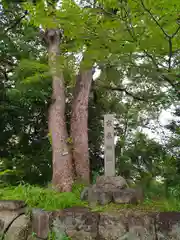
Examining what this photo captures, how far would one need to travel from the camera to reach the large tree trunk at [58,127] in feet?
16.8

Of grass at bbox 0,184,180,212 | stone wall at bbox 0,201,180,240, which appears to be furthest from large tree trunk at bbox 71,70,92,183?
stone wall at bbox 0,201,180,240

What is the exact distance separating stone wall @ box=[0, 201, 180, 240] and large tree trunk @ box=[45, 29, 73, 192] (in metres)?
1.35

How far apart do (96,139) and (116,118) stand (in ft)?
4.97

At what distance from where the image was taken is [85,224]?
140 inches

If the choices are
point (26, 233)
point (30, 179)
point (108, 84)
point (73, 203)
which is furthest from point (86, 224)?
point (108, 84)

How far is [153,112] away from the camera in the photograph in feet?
27.4

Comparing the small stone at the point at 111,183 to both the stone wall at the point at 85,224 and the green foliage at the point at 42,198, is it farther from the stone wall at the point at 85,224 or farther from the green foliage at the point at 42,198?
the stone wall at the point at 85,224

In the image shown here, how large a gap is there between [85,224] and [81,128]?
8.50 ft

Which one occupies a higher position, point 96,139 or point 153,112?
point 153,112

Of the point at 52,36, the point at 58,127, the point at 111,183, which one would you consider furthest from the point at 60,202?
the point at 52,36

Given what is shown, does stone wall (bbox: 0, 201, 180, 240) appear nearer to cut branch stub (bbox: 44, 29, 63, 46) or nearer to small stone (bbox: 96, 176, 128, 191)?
small stone (bbox: 96, 176, 128, 191)

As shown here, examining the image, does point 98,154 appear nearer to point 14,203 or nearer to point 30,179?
point 30,179

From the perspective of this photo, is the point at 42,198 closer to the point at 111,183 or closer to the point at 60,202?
the point at 60,202

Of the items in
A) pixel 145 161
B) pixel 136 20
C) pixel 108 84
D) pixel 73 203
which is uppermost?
pixel 108 84
